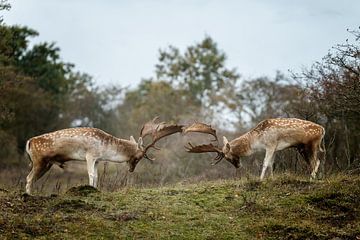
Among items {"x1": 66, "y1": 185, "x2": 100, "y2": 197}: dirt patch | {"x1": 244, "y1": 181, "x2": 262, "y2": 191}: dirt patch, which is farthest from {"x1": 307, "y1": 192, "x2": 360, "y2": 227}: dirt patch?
{"x1": 66, "y1": 185, "x2": 100, "y2": 197}: dirt patch

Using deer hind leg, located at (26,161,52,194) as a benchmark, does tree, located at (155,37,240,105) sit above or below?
above

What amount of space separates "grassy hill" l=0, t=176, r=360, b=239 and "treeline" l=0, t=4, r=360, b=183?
2686 millimetres

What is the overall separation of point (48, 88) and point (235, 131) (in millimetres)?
16879

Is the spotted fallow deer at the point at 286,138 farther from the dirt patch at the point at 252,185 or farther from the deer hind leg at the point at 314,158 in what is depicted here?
the dirt patch at the point at 252,185

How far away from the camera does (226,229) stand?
1187 centimetres

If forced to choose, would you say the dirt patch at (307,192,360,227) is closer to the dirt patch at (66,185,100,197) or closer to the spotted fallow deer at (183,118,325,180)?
the spotted fallow deer at (183,118,325,180)

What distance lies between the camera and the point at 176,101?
49.2 m

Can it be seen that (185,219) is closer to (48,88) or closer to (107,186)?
(107,186)

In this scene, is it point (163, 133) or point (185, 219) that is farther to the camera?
point (163, 133)

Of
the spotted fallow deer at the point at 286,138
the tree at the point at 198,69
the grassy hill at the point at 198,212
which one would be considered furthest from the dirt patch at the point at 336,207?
the tree at the point at 198,69

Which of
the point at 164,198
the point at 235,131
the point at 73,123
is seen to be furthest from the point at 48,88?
the point at 164,198

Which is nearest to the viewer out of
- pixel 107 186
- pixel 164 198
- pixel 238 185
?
pixel 164 198

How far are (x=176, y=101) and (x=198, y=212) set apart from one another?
36254 millimetres

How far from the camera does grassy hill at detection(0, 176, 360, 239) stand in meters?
11.5
